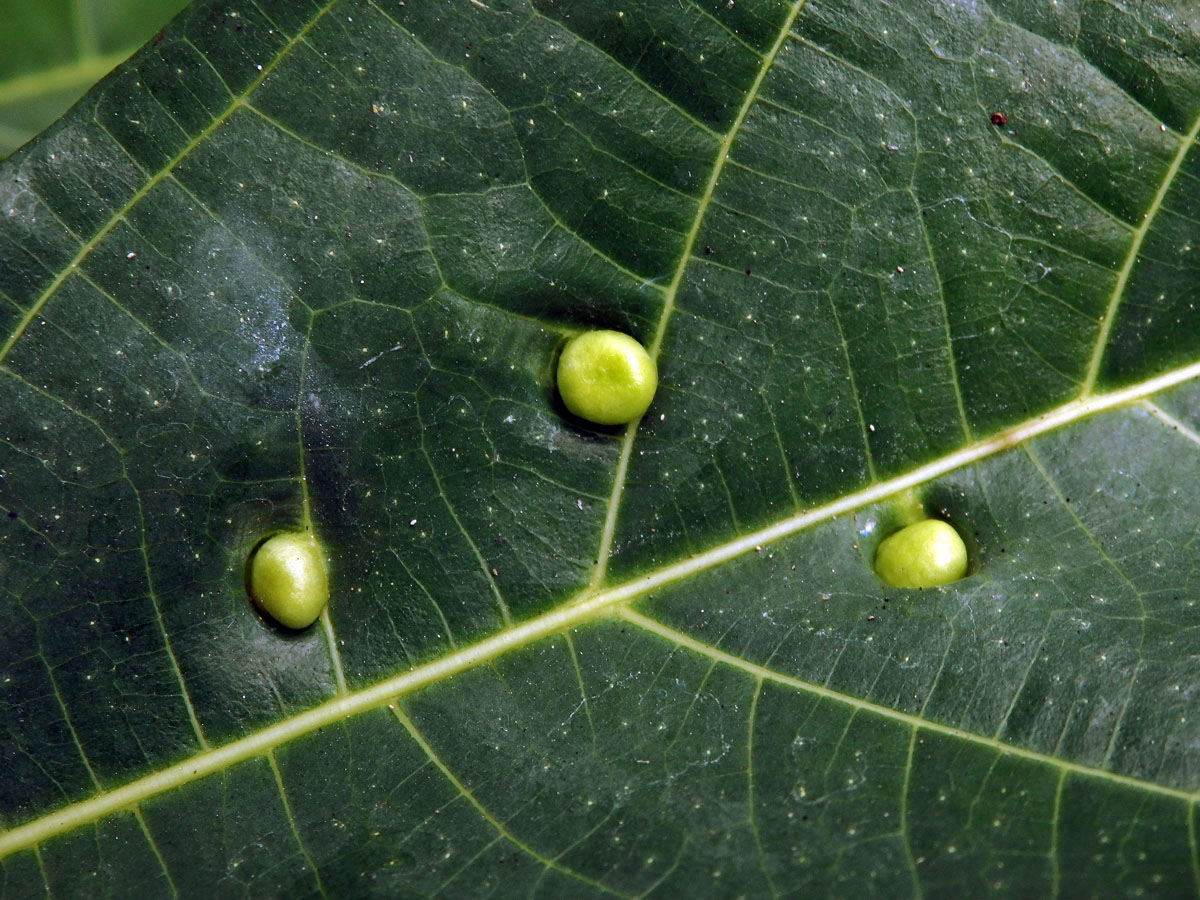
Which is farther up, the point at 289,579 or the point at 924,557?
the point at 924,557

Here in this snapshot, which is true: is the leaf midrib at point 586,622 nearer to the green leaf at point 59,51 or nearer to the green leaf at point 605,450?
the green leaf at point 605,450

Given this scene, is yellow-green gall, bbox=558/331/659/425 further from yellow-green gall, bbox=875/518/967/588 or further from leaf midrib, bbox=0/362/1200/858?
yellow-green gall, bbox=875/518/967/588

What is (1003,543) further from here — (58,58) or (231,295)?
(58,58)

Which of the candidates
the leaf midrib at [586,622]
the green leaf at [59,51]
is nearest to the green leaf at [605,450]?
the leaf midrib at [586,622]

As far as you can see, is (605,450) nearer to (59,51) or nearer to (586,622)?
(586,622)

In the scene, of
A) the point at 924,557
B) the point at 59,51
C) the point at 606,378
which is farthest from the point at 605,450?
the point at 59,51

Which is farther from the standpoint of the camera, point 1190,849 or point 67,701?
point 67,701

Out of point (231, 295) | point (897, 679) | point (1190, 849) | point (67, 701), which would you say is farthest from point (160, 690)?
point (1190, 849)

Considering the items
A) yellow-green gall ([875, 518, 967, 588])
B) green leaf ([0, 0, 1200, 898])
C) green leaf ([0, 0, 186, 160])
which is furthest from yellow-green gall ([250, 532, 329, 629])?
green leaf ([0, 0, 186, 160])
